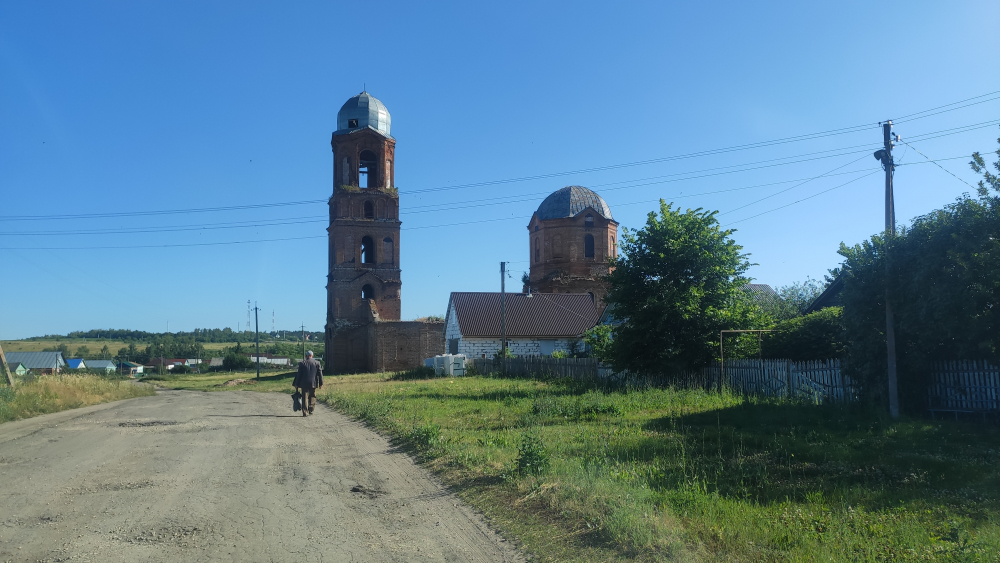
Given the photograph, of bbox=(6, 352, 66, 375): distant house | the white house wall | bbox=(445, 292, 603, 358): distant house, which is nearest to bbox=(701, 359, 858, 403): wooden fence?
bbox=(445, 292, 603, 358): distant house

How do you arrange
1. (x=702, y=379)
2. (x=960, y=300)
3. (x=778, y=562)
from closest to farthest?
(x=778, y=562) → (x=960, y=300) → (x=702, y=379)

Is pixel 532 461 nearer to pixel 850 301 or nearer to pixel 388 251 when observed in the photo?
pixel 850 301

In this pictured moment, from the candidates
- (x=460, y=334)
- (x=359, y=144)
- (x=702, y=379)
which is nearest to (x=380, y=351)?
(x=460, y=334)

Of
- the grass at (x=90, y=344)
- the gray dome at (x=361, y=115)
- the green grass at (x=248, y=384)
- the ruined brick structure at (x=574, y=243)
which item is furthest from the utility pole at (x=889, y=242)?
the grass at (x=90, y=344)

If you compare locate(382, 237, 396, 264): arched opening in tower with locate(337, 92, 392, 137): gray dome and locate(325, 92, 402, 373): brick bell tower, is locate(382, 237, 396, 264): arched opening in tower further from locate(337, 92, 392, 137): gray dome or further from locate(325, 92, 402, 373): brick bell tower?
locate(337, 92, 392, 137): gray dome

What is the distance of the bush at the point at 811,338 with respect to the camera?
17266 millimetres

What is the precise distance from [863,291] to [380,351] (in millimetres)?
37634

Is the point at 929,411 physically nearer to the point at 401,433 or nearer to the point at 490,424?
the point at 490,424

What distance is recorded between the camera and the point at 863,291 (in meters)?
13.7

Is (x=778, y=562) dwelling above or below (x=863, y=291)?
below

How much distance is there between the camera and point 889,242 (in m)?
13.2

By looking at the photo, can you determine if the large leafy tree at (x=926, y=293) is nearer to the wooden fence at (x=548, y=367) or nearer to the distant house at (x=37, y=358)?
the wooden fence at (x=548, y=367)

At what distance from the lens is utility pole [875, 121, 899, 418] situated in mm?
12922

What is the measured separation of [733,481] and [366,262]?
45133mm
